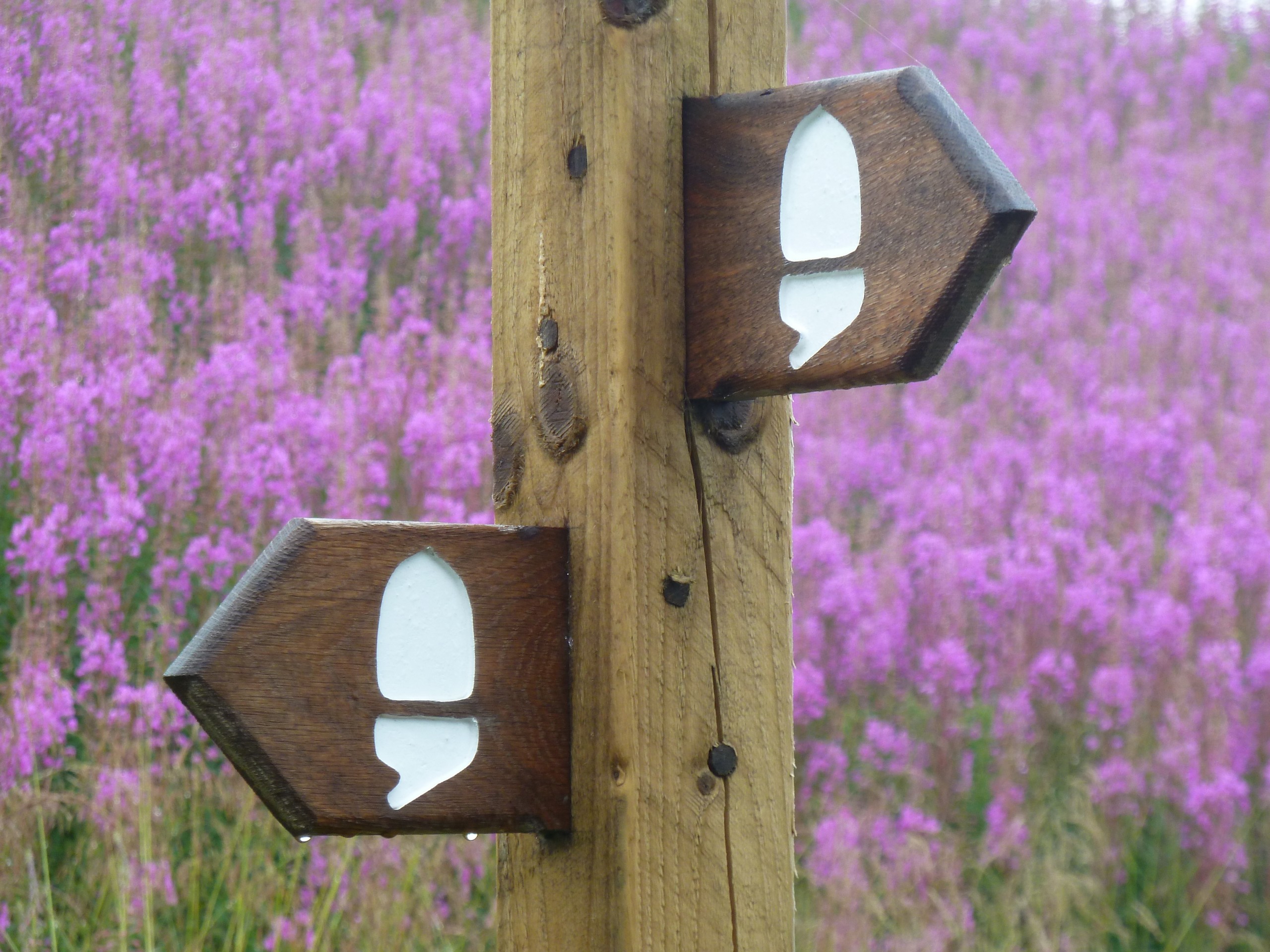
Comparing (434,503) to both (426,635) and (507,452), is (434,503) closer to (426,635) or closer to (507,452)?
(507,452)

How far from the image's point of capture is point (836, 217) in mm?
891

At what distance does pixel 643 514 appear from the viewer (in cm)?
99

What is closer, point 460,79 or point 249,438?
point 249,438

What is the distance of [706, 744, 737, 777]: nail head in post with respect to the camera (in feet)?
3.28

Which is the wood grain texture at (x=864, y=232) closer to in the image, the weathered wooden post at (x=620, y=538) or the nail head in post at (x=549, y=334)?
the weathered wooden post at (x=620, y=538)

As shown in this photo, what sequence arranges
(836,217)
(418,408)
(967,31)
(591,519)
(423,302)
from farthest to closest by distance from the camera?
(967,31) < (423,302) < (418,408) < (591,519) < (836,217)

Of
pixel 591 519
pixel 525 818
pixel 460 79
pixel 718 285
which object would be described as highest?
pixel 460 79

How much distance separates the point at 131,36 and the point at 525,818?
3.00m

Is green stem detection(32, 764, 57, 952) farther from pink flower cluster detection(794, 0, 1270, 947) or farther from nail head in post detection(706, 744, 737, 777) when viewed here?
pink flower cluster detection(794, 0, 1270, 947)

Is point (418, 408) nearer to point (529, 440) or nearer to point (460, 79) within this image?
point (460, 79)

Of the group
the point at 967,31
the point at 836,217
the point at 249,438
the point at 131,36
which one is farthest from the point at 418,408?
the point at 967,31

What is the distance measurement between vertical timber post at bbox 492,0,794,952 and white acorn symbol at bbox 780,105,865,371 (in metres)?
0.12

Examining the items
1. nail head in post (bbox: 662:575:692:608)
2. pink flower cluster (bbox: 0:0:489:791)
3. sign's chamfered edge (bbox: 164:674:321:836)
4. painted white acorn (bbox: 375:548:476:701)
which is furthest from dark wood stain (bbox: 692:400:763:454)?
pink flower cluster (bbox: 0:0:489:791)

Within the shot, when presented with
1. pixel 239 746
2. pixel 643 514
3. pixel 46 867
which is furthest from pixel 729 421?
pixel 46 867
